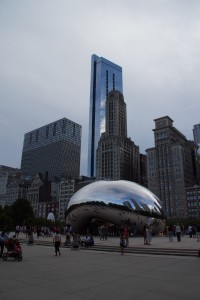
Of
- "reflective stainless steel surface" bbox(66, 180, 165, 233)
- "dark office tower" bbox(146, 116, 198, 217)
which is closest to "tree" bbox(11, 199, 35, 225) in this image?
"reflective stainless steel surface" bbox(66, 180, 165, 233)

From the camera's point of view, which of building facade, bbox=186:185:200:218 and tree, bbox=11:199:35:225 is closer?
tree, bbox=11:199:35:225

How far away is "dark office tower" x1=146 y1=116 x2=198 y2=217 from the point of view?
135325mm

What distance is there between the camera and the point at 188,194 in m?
132

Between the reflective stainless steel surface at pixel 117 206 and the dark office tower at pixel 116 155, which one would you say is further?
the dark office tower at pixel 116 155

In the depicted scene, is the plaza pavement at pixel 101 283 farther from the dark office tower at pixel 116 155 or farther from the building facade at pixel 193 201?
the dark office tower at pixel 116 155

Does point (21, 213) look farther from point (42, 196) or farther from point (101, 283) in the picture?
point (42, 196)

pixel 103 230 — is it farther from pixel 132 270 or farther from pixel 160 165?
pixel 160 165

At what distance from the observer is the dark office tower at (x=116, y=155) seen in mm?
155488

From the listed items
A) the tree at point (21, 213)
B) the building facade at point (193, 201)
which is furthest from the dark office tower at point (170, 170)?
the tree at point (21, 213)


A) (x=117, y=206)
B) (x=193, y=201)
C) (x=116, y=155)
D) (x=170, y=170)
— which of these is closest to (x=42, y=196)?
(x=116, y=155)

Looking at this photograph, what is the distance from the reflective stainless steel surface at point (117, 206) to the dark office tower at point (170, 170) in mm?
105000

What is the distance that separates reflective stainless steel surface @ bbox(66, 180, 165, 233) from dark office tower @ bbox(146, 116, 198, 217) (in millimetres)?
105000

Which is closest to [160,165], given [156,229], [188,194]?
[188,194]

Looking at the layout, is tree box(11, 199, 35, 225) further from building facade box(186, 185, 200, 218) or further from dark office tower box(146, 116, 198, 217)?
building facade box(186, 185, 200, 218)
